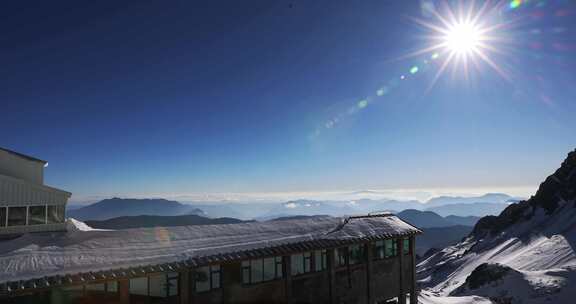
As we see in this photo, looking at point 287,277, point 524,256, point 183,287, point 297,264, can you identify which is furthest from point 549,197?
point 183,287

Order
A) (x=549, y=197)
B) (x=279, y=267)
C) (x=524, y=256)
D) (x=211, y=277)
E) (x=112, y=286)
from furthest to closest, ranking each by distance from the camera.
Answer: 1. (x=549, y=197)
2. (x=524, y=256)
3. (x=279, y=267)
4. (x=211, y=277)
5. (x=112, y=286)

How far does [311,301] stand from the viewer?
21.6 metres

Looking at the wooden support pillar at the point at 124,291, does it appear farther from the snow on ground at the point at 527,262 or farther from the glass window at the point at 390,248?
the snow on ground at the point at 527,262

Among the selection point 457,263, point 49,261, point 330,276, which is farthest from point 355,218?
point 457,263

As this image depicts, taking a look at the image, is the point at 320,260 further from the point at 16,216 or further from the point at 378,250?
the point at 16,216

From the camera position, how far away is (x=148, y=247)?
55.2 feet

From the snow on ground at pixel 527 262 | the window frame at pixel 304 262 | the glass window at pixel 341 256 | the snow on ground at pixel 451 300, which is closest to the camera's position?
the window frame at pixel 304 262

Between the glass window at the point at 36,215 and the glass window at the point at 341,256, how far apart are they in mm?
16536

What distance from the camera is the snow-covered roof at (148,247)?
44.0ft

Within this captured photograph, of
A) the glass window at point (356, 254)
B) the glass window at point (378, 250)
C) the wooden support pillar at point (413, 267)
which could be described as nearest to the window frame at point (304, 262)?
the glass window at point (356, 254)

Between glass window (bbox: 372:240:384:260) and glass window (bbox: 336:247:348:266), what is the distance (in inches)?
114

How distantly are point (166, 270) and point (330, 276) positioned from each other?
1046cm

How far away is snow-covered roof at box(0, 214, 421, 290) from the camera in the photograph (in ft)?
44.0

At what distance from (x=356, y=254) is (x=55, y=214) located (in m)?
17.7
